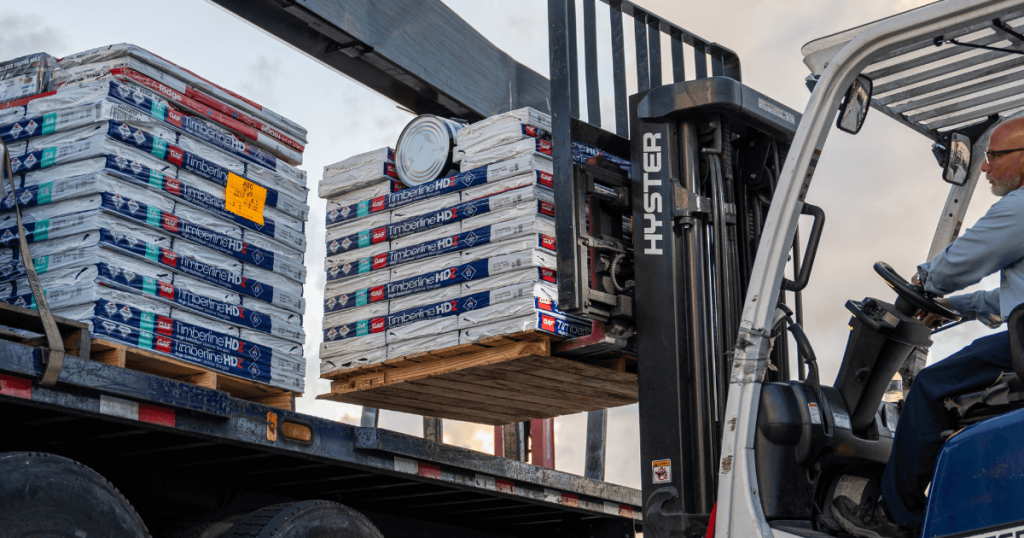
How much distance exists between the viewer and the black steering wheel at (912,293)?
3.51 meters

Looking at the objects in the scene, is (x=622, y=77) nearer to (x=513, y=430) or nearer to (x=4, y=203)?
(x=4, y=203)

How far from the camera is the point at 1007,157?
129 inches

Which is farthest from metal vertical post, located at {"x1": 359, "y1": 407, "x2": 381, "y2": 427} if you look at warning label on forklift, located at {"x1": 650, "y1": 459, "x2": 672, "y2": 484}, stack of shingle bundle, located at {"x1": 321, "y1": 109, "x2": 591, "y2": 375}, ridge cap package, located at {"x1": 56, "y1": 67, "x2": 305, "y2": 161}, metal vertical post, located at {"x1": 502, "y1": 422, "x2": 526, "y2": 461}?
warning label on forklift, located at {"x1": 650, "y1": 459, "x2": 672, "y2": 484}

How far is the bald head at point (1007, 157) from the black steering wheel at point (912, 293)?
1.32 ft

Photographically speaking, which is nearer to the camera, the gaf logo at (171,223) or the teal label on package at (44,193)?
the teal label on package at (44,193)

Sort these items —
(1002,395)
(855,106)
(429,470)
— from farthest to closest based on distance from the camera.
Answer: (429,470)
(855,106)
(1002,395)

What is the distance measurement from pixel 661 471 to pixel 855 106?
5.37 feet

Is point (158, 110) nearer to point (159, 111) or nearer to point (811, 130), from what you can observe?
point (159, 111)

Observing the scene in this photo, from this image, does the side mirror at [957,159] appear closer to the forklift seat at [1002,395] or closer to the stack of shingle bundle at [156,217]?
the forklift seat at [1002,395]

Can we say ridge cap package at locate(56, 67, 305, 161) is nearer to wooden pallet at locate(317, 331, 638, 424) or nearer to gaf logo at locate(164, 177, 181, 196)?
gaf logo at locate(164, 177, 181, 196)

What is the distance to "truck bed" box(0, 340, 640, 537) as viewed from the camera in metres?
3.54

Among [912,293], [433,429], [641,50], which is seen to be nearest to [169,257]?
[641,50]

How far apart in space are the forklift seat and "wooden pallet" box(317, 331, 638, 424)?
2.00 meters

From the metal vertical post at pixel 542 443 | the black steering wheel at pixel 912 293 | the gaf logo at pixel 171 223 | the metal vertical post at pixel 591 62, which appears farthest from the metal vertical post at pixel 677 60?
the metal vertical post at pixel 542 443
